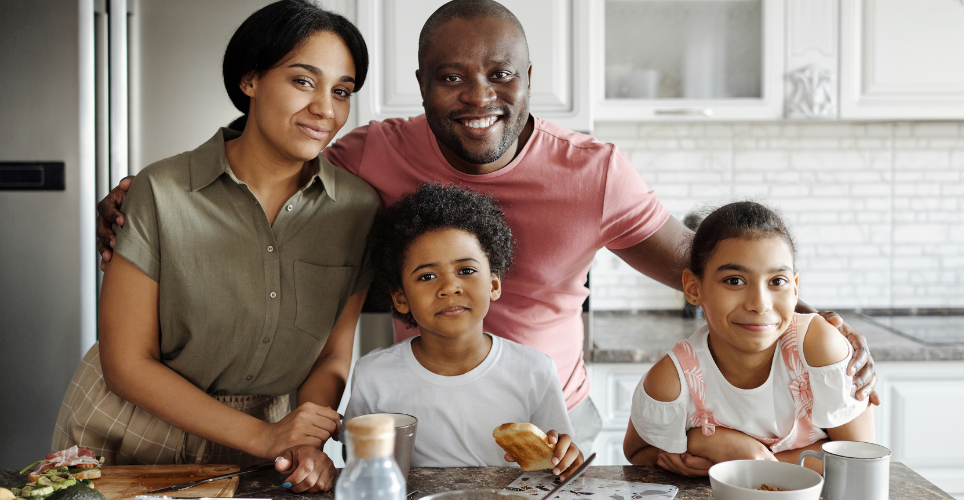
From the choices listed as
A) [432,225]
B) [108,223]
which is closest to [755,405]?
[432,225]

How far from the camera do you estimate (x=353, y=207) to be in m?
1.36

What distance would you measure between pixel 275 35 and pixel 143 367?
0.61 m

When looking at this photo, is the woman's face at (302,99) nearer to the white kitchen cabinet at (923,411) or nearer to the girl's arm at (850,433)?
the girl's arm at (850,433)

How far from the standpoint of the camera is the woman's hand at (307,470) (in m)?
0.97

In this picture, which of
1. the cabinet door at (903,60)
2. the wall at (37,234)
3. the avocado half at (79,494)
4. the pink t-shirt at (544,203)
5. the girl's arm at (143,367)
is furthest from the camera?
the cabinet door at (903,60)

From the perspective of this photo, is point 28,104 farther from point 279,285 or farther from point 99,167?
point 279,285

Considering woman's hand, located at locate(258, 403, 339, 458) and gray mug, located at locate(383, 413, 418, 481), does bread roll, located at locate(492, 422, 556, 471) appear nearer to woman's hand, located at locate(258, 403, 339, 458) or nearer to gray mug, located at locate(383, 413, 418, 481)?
gray mug, located at locate(383, 413, 418, 481)

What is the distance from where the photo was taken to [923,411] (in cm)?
217

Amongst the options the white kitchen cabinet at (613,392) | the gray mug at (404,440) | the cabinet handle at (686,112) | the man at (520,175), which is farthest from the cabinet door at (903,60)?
the gray mug at (404,440)

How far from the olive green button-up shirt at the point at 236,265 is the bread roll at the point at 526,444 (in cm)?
48

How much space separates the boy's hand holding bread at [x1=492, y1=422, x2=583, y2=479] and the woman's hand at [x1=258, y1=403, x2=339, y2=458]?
277 millimetres

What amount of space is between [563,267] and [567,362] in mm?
239

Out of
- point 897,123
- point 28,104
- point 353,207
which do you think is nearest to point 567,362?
point 353,207

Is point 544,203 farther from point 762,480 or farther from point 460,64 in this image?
point 762,480
